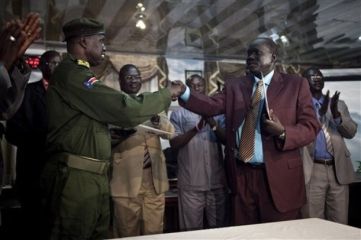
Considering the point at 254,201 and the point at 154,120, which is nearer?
the point at 254,201

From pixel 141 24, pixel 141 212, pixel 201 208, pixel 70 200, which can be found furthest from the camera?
pixel 141 24

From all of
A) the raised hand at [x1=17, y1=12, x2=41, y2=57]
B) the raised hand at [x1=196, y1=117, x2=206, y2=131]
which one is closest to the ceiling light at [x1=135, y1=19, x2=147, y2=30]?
the raised hand at [x1=196, y1=117, x2=206, y2=131]

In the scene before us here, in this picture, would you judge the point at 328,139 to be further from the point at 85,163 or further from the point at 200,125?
the point at 85,163

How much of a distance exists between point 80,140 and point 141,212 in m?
1.37

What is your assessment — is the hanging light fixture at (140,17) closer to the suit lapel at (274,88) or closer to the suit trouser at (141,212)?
the suit trouser at (141,212)

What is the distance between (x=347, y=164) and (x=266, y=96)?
1.86 meters

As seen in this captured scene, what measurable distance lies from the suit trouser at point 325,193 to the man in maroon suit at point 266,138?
1387 mm

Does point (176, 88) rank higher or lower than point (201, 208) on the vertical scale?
higher

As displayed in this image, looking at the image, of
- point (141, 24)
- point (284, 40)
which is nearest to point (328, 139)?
point (284, 40)

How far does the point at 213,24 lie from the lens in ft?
17.6

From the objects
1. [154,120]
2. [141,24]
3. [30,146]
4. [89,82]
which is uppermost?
[141,24]

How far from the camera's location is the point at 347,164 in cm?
379

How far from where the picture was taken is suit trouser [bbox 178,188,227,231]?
3.61 metres

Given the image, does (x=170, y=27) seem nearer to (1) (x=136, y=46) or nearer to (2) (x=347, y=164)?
(1) (x=136, y=46)
